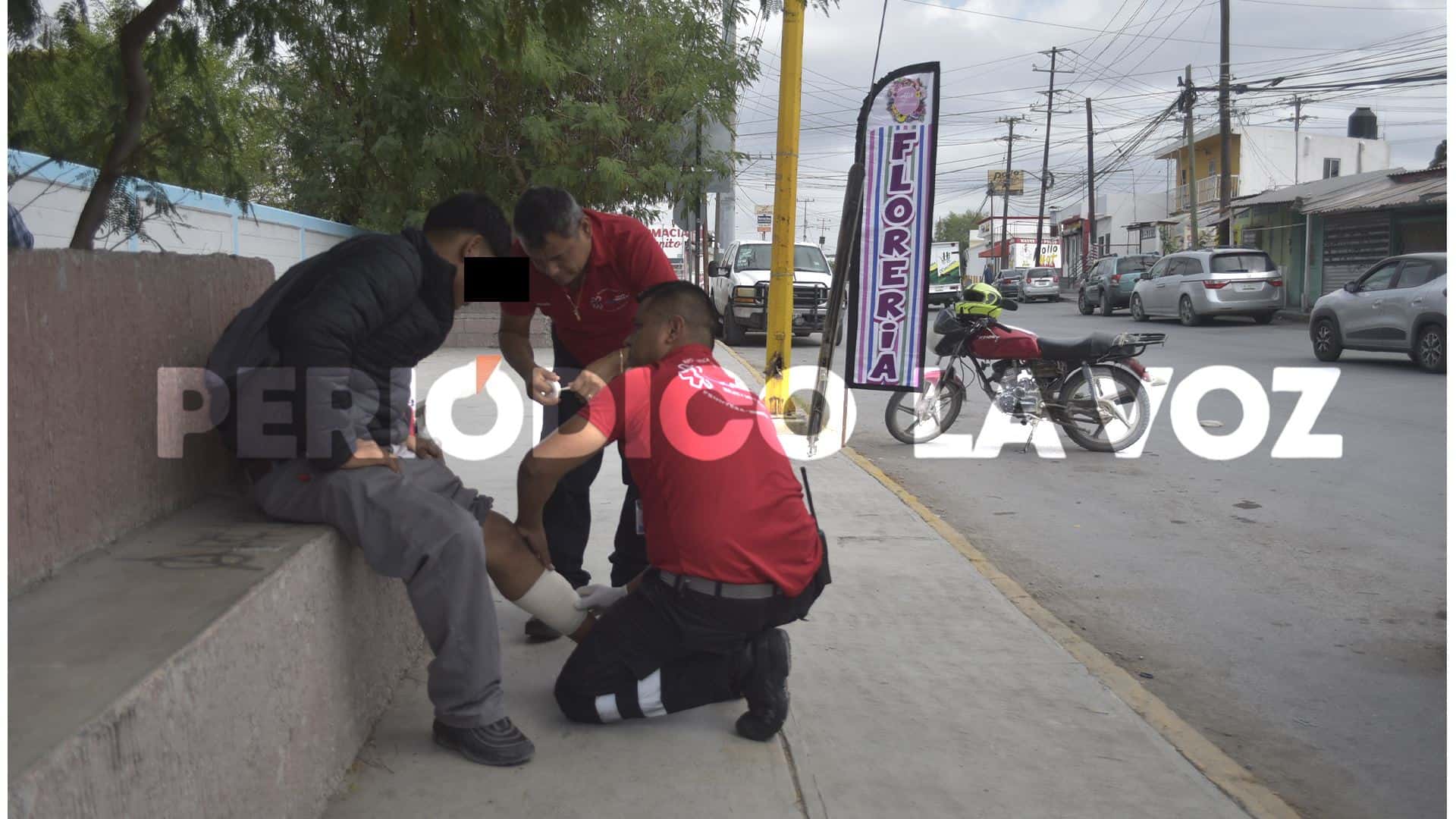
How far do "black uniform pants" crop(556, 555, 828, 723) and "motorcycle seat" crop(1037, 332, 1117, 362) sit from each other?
6.03 meters

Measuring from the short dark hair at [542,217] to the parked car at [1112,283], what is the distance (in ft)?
95.7

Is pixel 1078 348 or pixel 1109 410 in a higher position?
pixel 1078 348

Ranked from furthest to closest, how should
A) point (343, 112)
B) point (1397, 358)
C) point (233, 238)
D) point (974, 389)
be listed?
1. point (1397, 358)
2. point (343, 112)
3. point (974, 389)
4. point (233, 238)

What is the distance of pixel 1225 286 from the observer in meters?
24.3

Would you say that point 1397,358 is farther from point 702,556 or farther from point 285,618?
point 285,618

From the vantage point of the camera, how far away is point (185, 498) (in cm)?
327

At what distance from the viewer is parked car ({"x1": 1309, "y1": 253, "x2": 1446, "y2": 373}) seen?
45.2ft

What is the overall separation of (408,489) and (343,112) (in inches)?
516

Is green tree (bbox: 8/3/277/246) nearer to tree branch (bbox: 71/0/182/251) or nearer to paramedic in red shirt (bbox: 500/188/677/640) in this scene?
tree branch (bbox: 71/0/182/251)

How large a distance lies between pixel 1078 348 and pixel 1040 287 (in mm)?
37003

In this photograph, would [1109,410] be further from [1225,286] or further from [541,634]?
[1225,286]

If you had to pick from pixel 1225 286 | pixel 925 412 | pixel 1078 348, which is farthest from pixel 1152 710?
pixel 1225 286

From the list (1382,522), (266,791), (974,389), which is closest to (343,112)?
(974,389)

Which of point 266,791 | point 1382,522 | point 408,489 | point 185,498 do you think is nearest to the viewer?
point 266,791
